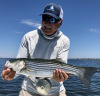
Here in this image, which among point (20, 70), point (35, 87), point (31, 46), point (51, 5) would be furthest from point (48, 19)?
point (35, 87)

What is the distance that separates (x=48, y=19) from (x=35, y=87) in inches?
84.7

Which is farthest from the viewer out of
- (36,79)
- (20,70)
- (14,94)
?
(14,94)

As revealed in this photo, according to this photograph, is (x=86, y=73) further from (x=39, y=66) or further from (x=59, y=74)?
(x=39, y=66)

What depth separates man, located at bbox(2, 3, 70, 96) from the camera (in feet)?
14.9

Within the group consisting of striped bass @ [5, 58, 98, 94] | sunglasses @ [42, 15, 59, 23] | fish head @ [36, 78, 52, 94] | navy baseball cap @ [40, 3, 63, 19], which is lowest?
fish head @ [36, 78, 52, 94]

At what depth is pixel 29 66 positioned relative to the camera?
405 cm

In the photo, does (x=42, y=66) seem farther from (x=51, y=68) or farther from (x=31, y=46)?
(x=31, y=46)

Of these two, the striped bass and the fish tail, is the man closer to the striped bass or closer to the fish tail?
the striped bass

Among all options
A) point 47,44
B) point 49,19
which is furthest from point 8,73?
point 49,19

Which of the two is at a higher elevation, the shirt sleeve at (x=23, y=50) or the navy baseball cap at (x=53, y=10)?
the navy baseball cap at (x=53, y=10)

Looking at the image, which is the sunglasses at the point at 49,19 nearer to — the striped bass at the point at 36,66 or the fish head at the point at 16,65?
the striped bass at the point at 36,66

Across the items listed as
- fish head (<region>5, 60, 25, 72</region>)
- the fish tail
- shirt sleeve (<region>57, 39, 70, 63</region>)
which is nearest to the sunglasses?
shirt sleeve (<region>57, 39, 70, 63</region>)

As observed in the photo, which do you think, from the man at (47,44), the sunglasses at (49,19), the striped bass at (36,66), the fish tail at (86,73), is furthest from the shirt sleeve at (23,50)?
the fish tail at (86,73)

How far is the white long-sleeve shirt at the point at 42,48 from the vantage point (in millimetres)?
4543
